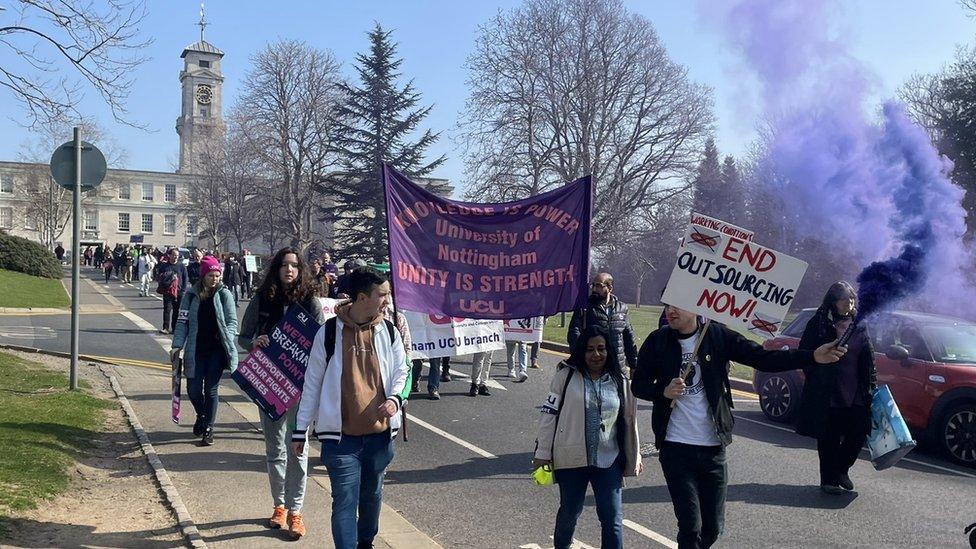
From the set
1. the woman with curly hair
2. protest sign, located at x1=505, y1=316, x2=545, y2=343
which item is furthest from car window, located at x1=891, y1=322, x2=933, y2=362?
the woman with curly hair

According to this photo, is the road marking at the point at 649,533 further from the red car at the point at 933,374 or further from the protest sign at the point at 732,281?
the red car at the point at 933,374

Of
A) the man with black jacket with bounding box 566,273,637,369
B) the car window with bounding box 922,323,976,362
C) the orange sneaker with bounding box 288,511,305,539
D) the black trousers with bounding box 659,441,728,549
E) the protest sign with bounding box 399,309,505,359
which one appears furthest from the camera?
the protest sign with bounding box 399,309,505,359

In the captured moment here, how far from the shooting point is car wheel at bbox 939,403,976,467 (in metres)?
8.56

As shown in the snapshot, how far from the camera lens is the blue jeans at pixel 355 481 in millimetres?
4434

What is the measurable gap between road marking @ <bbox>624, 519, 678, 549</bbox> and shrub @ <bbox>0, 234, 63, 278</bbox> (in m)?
38.3

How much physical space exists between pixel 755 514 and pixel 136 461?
5.25m

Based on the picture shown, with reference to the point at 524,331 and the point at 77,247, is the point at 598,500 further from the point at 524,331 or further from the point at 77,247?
the point at 524,331

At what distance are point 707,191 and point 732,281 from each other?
37.6m

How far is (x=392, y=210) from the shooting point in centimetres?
645

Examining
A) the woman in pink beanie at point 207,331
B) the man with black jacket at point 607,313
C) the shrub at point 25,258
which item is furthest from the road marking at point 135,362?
the shrub at point 25,258

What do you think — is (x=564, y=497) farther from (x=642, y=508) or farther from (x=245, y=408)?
(x=245, y=408)

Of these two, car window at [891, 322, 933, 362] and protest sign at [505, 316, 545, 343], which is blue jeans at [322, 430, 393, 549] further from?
protest sign at [505, 316, 545, 343]

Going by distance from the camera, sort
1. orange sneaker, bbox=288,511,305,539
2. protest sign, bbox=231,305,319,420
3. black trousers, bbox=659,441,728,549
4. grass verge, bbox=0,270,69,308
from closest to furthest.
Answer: black trousers, bbox=659,441,728,549 < orange sneaker, bbox=288,511,305,539 < protest sign, bbox=231,305,319,420 < grass verge, bbox=0,270,69,308

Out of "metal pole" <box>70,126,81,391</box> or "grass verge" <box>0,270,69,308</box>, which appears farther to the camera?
"grass verge" <box>0,270,69,308</box>
